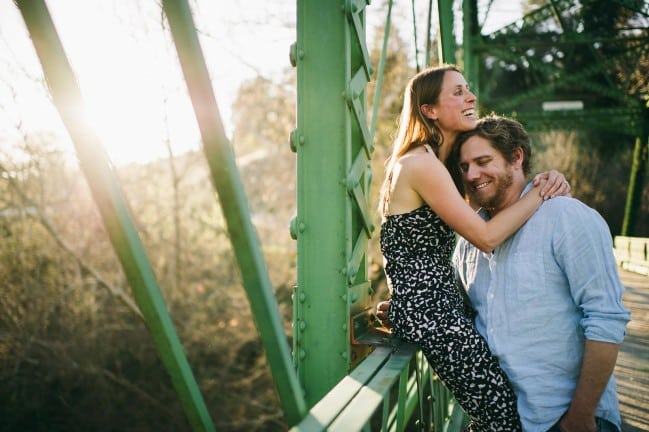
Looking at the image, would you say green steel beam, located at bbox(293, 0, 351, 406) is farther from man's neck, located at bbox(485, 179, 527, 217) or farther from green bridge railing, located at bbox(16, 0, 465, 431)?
man's neck, located at bbox(485, 179, 527, 217)

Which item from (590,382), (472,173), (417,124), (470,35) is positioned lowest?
(590,382)

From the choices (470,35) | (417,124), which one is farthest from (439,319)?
(470,35)

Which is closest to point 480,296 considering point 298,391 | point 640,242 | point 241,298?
point 298,391

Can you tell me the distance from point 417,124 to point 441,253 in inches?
24.1

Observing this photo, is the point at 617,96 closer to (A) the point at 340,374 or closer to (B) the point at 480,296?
(B) the point at 480,296

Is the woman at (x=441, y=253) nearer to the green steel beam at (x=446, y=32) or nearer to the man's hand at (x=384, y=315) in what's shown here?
the man's hand at (x=384, y=315)

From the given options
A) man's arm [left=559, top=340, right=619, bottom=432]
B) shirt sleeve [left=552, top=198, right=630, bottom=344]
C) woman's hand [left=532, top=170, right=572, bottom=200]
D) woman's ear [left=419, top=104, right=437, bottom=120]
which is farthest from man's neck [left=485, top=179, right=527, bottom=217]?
man's arm [left=559, top=340, right=619, bottom=432]

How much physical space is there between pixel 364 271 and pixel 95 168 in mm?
1559

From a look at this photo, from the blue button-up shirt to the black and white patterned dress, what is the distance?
0.30ft

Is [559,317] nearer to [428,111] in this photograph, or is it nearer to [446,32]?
[428,111]

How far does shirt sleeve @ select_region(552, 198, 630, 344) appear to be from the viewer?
184cm

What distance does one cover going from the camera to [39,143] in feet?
29.0

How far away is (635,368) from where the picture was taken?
3742 mm

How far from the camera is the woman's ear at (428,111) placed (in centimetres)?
238
